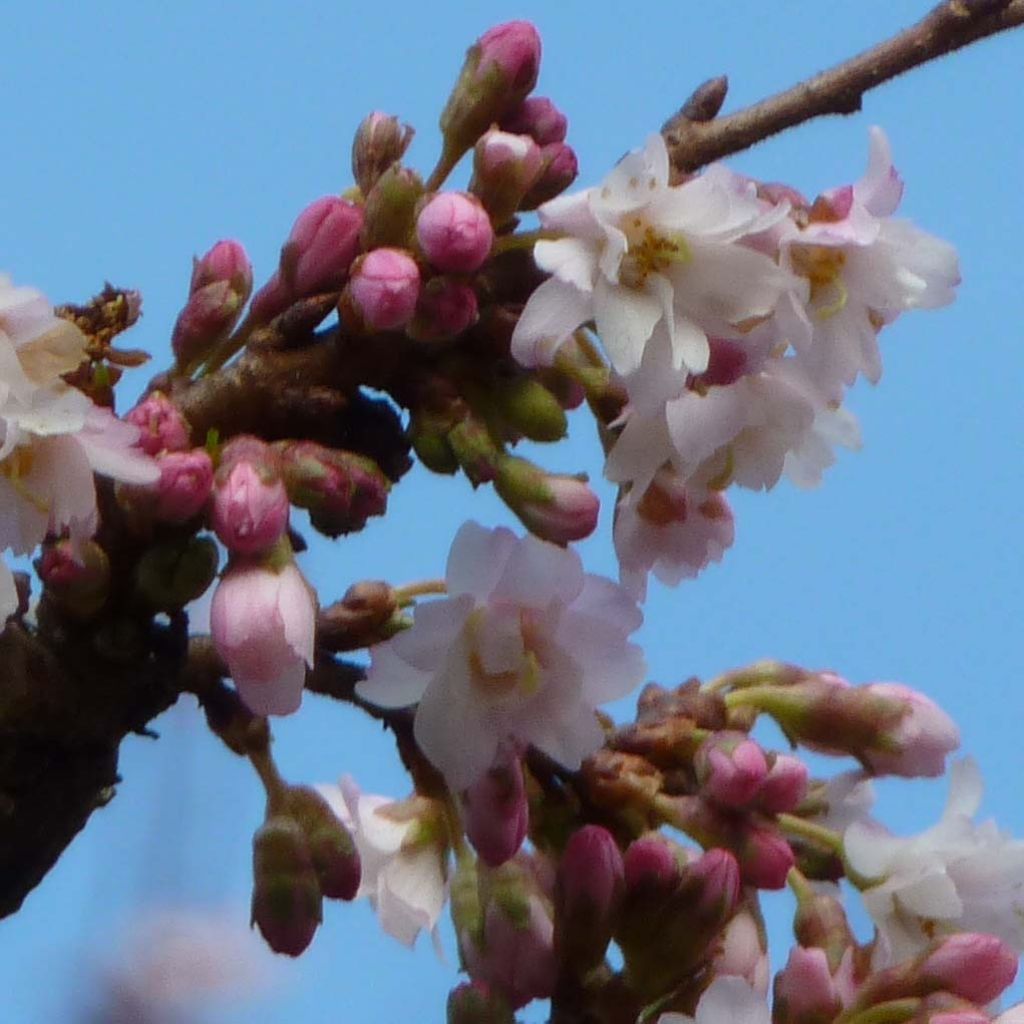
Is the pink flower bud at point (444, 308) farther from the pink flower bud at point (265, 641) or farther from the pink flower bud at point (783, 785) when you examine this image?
the pink flower bud at point (783, 785)

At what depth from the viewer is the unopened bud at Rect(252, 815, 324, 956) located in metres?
0.70

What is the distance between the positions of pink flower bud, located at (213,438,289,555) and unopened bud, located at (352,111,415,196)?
187 mm

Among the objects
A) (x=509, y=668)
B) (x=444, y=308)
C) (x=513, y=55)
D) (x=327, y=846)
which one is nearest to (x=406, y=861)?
(x=327, y=846)

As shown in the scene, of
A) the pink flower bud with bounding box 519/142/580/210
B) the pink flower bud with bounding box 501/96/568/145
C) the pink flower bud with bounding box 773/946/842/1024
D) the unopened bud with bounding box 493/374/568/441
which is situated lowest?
the pink flower bud with bounding box 773/946/842/1024

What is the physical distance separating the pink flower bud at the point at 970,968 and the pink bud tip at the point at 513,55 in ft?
1.50

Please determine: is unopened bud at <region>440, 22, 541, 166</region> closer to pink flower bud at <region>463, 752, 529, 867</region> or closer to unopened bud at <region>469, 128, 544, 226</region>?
unopened bud at <region>469, 128, 544, 226</region>

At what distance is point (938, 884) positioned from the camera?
74 centimetres

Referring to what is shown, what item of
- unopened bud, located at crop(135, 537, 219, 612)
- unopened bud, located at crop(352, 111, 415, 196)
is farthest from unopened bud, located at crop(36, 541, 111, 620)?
unopened bud, located at crop(352, 111, 415, 196)

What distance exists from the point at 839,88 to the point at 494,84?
0.18m

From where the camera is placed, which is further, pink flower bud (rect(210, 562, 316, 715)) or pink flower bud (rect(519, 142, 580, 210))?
pink flower bud (rect(519, 142, 580, 210))

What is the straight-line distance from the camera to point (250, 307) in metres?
0.75

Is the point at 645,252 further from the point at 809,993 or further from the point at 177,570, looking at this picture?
the point at 809,993

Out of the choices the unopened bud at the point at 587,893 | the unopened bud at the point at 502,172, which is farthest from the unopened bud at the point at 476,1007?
the unopened bud at the point at 502,172

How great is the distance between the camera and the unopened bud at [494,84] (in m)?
0.75
